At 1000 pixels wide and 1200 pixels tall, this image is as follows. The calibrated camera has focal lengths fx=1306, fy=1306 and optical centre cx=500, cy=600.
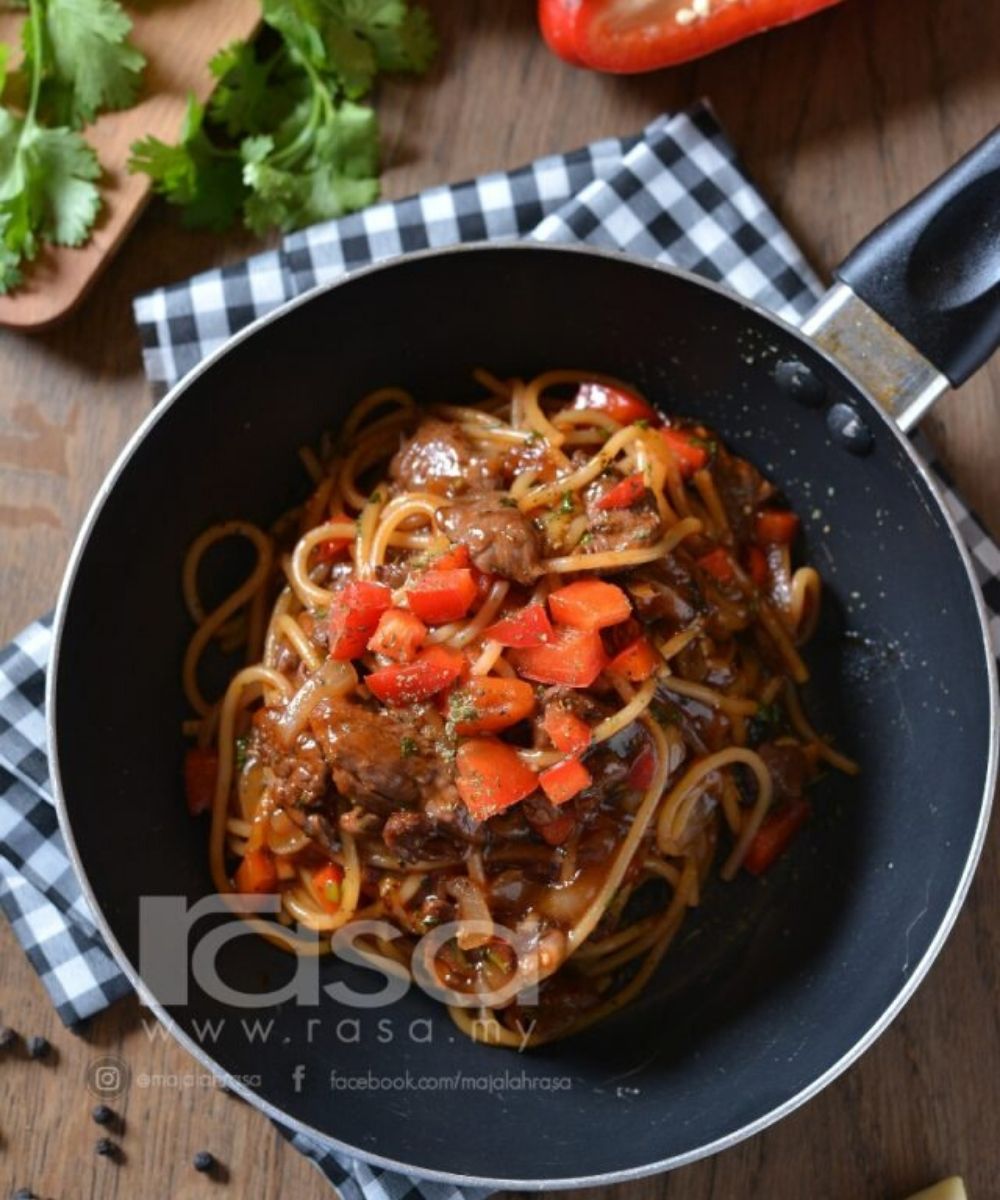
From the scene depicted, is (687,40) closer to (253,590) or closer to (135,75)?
(135,75)

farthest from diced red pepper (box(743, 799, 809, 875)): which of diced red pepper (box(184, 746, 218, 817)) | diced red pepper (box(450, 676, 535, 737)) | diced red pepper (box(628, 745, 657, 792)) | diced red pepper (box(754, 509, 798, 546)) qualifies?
diced red pepper (box(184, 746, 218, 817))

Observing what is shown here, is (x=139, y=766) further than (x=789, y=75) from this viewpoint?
No

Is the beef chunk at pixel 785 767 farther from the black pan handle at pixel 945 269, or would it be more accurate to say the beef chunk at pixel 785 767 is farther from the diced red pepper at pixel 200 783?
the diced red pepper at pixel 200 783

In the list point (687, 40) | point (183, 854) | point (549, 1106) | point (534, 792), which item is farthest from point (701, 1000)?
point (687, 40)

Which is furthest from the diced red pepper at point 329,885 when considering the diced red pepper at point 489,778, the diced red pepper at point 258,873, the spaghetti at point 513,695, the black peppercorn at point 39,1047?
the black peppercorn at point 39,1047

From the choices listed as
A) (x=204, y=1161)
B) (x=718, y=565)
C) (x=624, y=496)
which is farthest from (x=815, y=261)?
(x=204, y=1161)

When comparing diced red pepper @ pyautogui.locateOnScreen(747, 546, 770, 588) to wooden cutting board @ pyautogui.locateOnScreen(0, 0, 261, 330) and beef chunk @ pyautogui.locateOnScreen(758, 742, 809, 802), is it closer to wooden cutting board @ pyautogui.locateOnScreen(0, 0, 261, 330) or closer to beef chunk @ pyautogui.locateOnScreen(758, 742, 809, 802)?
beef chunk @ pyautogui.locateOnScreen(758, 742, 809, 802)
